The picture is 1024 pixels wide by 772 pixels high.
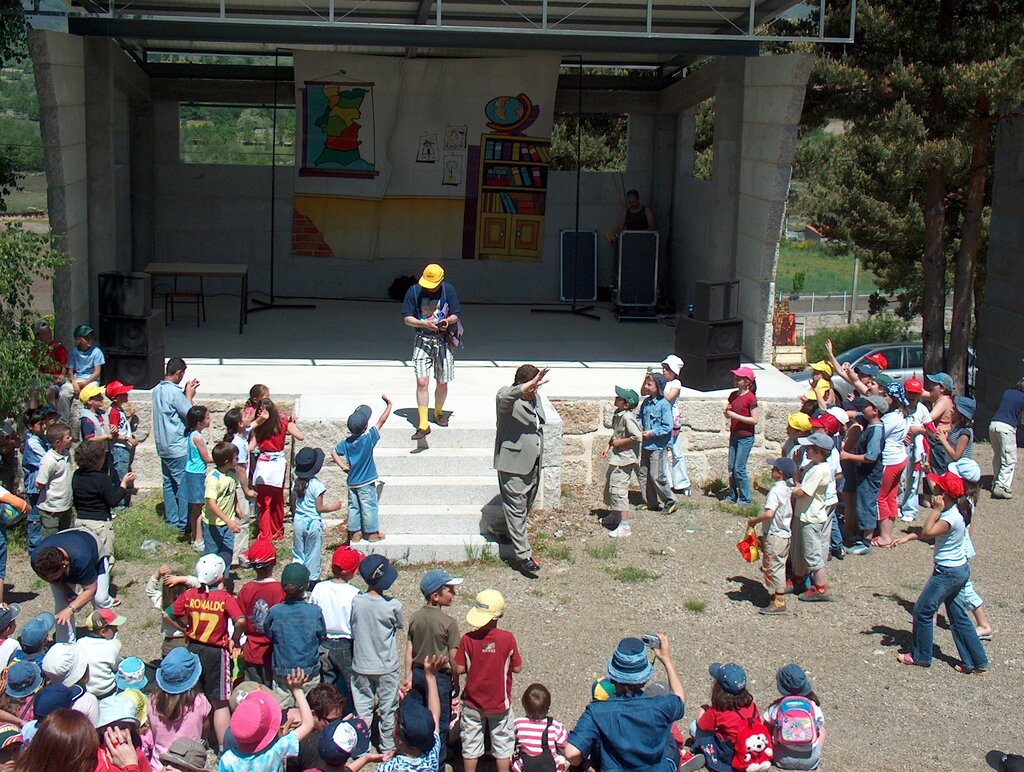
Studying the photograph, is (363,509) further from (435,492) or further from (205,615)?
(205,615)

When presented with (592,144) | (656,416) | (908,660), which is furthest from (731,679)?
(592,144)

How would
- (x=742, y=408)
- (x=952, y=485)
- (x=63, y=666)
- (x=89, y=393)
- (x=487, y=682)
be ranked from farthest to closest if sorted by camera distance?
(x=742, y=408)
(x=89, y=393)
(x=952, y=485)
(x=487, y=682)
(x=63, y=666)

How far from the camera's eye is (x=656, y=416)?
948 cm

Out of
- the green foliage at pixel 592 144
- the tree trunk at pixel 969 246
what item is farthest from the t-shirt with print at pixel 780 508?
the green foliage at pixel 592 144

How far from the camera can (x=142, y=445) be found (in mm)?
10445

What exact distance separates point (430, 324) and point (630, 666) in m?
4.80

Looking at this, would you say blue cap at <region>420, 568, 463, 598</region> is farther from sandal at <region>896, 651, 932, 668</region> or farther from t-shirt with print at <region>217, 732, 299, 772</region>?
sandal at <region>896, 651, 932, 668</region>

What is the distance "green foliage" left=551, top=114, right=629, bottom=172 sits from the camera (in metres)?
28.3

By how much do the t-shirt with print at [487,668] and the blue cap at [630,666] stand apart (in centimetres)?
76

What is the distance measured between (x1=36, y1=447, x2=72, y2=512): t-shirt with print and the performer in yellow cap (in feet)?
9.36

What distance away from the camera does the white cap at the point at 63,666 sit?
17.3 feet

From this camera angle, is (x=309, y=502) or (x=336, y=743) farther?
(x=309, y=502)

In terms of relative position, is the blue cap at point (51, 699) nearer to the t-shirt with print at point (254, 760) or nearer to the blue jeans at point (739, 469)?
the t-shirt with print at point (254, 760)

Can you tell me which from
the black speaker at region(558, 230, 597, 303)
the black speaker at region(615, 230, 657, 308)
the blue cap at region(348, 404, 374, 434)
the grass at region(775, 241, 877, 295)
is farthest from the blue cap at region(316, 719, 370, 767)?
the grass at region(775, 241, 877, 295)
